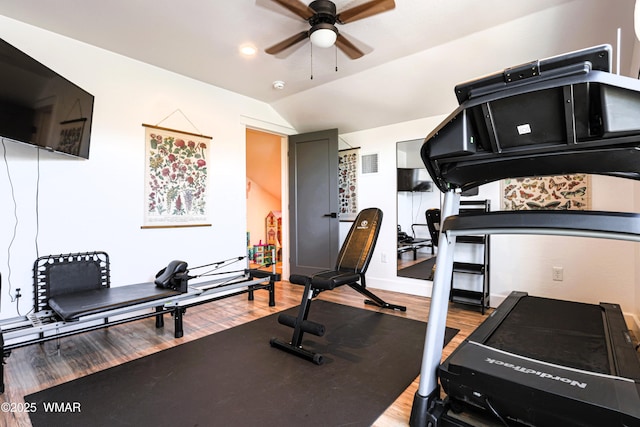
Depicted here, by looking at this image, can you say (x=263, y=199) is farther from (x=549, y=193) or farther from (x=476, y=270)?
(x=549, y=193)

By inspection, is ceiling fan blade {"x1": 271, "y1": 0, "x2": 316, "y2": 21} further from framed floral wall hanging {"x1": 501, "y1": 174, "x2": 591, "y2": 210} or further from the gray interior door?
framed floral wall hanging {"x1": 501, "y1": 174, "x2": 591, "y2": 210}

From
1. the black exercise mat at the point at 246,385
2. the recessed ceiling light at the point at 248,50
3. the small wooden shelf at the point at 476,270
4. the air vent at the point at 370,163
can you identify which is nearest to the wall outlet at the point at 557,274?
the small wooden shelf at the point at 476,270

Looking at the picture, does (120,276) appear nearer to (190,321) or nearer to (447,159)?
(190,321)

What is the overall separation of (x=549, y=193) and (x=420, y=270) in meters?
1.66

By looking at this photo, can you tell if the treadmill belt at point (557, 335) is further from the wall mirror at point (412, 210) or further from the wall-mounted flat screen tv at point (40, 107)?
the wall-mounted flat screen tv at point (40, 107)

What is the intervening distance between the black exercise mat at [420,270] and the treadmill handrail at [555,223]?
9.22 ft

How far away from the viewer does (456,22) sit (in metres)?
2.47

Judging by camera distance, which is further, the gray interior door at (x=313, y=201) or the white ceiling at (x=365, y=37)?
the gray interior door at (x=313, y=201)

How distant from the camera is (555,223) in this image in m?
1.03

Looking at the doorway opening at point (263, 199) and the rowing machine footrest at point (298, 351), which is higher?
the doorway opening at point (263, 199)

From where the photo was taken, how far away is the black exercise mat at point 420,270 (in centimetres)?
395

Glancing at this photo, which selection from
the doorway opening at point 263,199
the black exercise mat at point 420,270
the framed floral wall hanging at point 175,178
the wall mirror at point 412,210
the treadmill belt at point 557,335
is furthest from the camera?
the doorway opening at point 263,199

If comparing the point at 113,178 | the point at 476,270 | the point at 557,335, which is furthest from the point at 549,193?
the point at 113,178

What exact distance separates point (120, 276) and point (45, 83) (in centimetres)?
172
